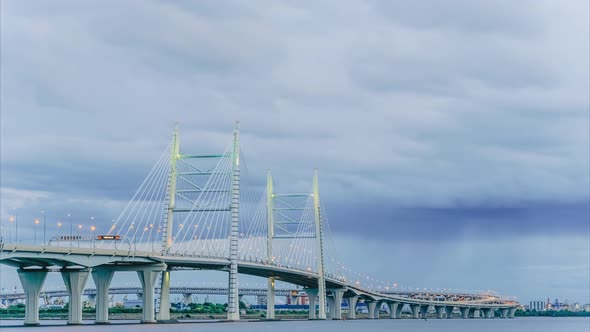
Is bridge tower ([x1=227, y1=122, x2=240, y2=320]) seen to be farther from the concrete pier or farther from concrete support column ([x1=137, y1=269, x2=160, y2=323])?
the concrete pier

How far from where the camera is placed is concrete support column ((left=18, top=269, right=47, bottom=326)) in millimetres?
91188

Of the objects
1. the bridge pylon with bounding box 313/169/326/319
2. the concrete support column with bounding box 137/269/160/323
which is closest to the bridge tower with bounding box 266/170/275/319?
the bridge pylon with bounding box 313/169/326/319

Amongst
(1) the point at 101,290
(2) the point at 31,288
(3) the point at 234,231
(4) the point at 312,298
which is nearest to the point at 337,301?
(4) the point at 312,298

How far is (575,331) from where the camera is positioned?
5458 inches

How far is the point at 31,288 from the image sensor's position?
91.4 meters

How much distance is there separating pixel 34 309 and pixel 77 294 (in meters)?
4.42

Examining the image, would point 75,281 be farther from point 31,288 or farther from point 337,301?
point 337,301

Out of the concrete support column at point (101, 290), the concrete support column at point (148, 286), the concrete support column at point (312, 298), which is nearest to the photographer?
the concrete support column at point (101, 290)

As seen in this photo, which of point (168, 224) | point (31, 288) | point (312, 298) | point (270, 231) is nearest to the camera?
point (31, 288)

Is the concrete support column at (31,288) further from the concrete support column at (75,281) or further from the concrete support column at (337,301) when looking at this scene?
the concrete support column at (337,301)

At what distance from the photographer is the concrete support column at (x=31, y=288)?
3590 inches

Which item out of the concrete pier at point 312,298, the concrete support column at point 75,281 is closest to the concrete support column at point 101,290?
the concrete support column at point 75,281

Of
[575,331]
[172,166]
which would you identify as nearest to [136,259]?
[172,166]

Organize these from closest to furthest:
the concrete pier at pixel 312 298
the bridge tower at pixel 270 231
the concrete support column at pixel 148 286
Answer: the concrete support column at pixel 148 286
the bridge tower at pixel 270 231
the concrete pier at pixel 312 298
